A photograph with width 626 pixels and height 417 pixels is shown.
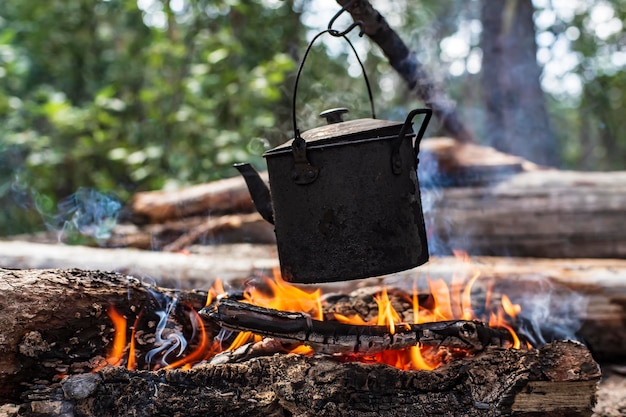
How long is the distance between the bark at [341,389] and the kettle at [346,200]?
0.39 m

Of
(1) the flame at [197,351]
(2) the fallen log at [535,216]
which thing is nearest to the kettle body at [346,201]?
(1) the flame at [197,351]

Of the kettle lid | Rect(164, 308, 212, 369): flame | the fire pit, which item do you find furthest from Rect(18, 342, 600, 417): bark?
the kettle lid

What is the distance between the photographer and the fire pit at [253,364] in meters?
2.05

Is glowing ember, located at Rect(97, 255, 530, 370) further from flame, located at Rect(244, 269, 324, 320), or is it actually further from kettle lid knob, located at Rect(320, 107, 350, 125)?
kettle lid knob, located at Rect(320, 107, 350, 125)

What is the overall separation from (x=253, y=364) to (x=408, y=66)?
7.24 ft

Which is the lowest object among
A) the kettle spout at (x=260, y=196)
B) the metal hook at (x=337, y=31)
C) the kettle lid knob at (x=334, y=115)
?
the kettle spout at (x=260, y=196)

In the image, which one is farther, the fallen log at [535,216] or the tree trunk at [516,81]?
the tree trunk at [516,81]

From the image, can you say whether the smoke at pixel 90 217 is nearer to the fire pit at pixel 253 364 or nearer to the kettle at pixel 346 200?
the fire pit at pixel 253 364

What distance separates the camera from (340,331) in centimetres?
227

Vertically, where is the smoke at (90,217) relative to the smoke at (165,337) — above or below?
above

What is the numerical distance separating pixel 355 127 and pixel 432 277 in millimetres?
1510

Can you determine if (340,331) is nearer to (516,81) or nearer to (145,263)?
(145,263)

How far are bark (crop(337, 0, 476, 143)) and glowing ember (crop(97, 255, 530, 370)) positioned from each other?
1.33 metres

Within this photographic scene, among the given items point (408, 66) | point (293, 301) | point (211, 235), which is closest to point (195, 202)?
point (211, 235)
